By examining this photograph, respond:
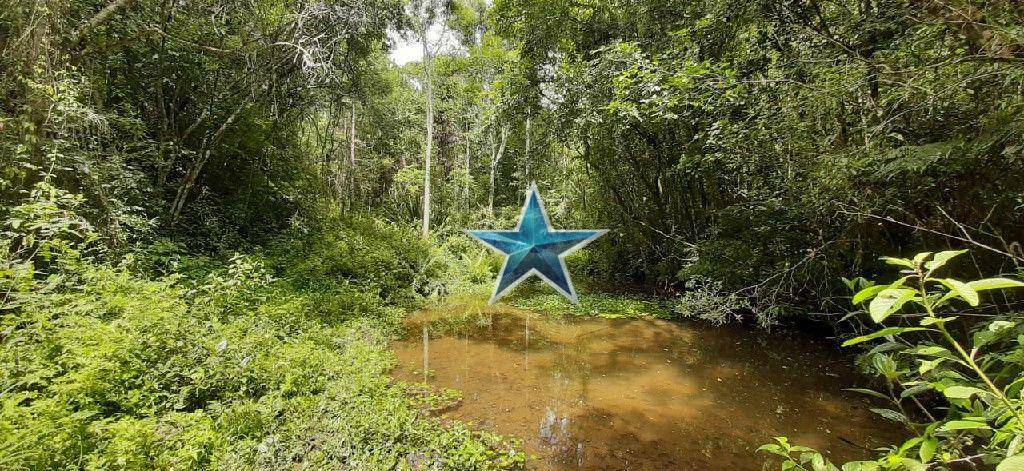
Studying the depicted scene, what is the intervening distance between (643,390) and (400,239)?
775 centimetres

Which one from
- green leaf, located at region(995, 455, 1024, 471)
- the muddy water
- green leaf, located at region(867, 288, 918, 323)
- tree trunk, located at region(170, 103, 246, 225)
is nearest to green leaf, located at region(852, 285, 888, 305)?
green leaf, located at region(867, 288, 918, 323)

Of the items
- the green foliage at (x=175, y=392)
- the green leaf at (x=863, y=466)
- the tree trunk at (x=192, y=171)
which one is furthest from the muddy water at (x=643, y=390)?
the tree trunk at (x=192, y=171)

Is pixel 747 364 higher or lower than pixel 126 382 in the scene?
lower

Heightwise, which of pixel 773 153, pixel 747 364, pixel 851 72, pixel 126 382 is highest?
pixel 851 72

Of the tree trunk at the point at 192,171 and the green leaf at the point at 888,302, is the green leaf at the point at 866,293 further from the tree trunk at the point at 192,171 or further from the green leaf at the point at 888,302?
the tree trunk at the point at 192,171

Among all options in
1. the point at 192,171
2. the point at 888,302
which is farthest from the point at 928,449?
the point at 192,171

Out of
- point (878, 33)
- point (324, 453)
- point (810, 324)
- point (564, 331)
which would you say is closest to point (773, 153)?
point (878, 33)

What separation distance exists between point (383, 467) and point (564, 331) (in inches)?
190

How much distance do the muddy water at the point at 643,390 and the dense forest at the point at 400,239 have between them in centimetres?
37

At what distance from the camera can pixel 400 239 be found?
36.1 feet

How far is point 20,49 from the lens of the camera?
3.73 meters

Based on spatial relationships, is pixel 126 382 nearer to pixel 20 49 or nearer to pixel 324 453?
pixel 324 453

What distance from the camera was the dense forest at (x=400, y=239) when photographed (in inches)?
97.7

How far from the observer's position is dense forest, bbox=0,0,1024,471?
2480mm
